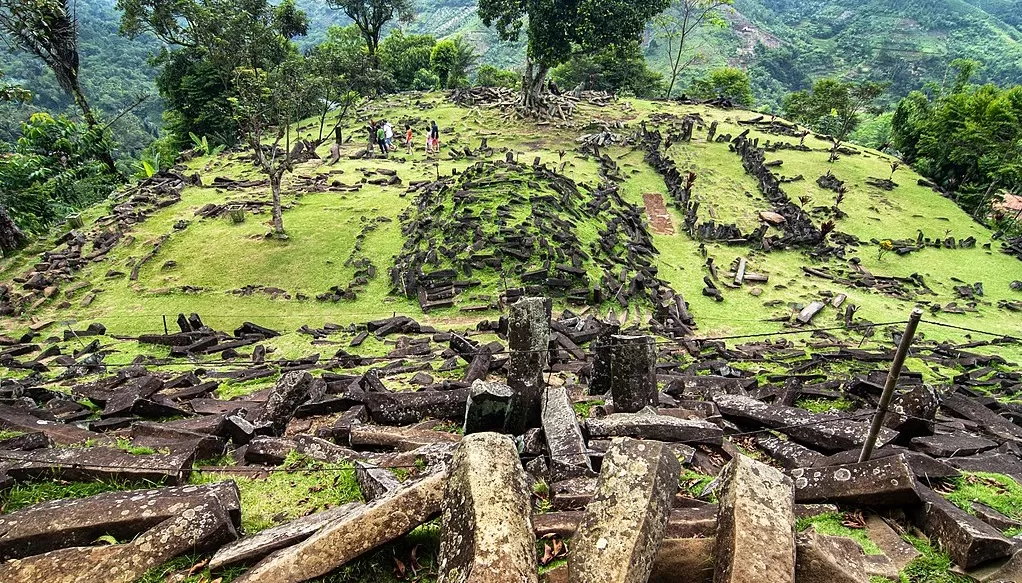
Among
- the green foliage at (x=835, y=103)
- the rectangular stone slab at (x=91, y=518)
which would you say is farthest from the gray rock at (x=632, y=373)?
the green foliage at (x=835, y=103)

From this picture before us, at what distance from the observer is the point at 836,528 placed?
12.5ft

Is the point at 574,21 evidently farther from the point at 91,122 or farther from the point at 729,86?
the point at 729,86

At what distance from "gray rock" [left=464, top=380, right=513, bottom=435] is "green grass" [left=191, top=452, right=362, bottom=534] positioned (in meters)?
1.33

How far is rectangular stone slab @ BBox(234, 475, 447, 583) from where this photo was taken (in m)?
2.86

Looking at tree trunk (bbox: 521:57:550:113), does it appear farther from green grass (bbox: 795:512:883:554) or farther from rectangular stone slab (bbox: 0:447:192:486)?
green grass (bbox: 795:512:883:554)

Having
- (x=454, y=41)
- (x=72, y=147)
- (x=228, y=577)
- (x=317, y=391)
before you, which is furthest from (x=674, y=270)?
(x=454, y=41)

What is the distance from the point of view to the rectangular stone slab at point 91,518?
128 inches

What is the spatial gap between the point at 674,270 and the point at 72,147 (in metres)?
26.7

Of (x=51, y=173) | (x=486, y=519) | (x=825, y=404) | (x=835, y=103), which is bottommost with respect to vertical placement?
(x=825, y=404)

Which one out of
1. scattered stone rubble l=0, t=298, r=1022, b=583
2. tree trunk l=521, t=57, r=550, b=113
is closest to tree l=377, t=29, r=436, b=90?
tree trunk l=521, t=57, r=550, b=113

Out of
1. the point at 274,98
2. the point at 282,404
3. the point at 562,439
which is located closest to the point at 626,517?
the point at 562,439

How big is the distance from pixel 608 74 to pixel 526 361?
167 feet

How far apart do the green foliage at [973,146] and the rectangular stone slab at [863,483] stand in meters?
32.4

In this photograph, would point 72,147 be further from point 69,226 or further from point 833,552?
point 833,552
